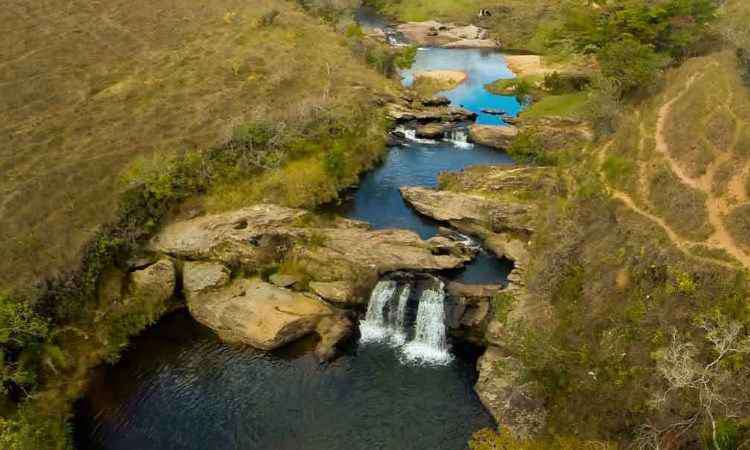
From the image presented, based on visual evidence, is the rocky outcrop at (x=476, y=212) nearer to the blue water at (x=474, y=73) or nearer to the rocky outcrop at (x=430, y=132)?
the rocky outcrop at (x=430, y=132)

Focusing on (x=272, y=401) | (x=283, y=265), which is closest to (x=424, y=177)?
(x=283, y=265)

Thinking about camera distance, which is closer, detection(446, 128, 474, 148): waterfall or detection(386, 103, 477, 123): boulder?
detection(446, 128, 474, 148): waterfall

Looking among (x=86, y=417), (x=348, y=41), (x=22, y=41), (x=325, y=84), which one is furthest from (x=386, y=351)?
(x=22, y=41)

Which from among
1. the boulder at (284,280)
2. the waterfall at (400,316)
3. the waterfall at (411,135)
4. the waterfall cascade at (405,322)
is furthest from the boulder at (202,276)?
the waterfall at (411,135)

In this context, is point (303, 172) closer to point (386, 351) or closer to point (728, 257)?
point (386, 351)

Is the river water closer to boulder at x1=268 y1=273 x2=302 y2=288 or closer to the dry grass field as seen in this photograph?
boulder at x1=268 y1=273 x2=302 y2=288

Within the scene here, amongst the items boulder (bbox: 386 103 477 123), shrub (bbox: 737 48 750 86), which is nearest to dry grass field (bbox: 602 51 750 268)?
shrub (bbox: 737 48 750 86)
